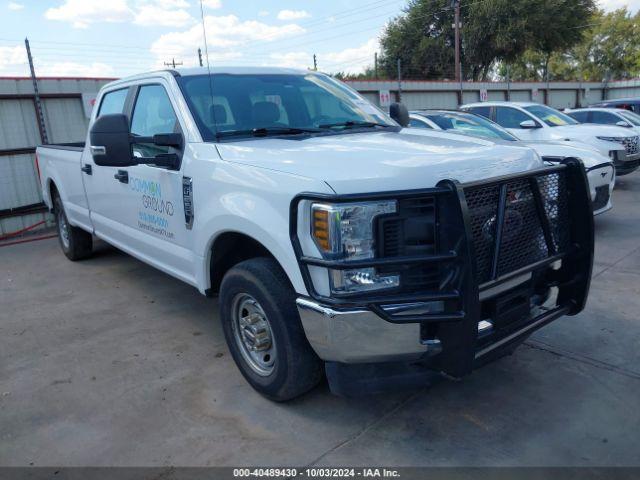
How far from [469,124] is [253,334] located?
21.5 ft

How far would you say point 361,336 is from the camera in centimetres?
249

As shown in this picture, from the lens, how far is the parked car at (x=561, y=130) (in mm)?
9680

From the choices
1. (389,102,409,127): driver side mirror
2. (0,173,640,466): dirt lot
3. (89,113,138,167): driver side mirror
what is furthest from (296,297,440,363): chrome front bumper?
(389,102,409,127): driver side mirror

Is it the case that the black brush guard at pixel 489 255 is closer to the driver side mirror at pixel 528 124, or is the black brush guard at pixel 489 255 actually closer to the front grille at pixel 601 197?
the front grille at pixel 601 197

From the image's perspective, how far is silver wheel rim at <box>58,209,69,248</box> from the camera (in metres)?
6.69

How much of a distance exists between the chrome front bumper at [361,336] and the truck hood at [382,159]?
1.89 feet

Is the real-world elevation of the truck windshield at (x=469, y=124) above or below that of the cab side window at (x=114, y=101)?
below

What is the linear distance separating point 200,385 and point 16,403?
115 cm

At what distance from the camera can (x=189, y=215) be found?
11.7ft

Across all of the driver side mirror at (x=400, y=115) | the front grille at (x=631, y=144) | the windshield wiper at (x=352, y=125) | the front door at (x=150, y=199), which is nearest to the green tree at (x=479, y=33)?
the front grille at (x=631, y=144)

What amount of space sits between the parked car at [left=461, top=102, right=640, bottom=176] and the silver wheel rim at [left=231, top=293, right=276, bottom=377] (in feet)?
26.4

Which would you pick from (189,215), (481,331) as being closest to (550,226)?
(481,331)

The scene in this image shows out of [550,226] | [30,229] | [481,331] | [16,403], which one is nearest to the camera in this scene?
[481,331]

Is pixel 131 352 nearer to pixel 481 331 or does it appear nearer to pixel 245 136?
pixel 245 136
